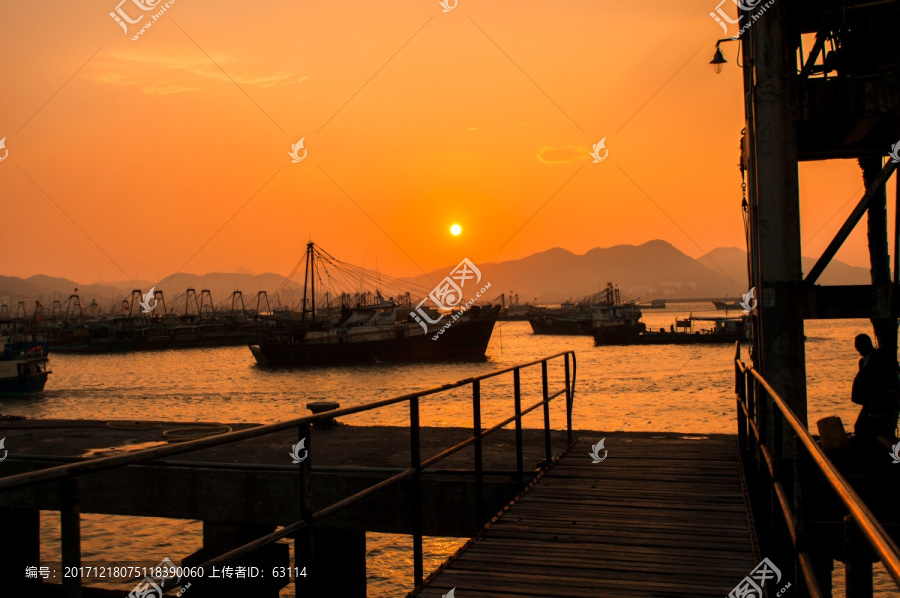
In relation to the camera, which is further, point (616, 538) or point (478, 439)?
point (478, 439)

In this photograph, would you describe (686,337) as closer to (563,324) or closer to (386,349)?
(386,349)

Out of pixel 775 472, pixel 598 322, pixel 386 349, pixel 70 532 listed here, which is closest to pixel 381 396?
pixel 386 349

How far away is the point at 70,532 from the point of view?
218 centimetres

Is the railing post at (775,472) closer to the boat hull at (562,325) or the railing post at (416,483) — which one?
the railing post at (416,483)

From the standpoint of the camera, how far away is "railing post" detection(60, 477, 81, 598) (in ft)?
7.00

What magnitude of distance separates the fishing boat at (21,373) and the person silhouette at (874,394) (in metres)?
50.3

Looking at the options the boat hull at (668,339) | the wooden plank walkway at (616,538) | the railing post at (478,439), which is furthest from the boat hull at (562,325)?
the railing post at (478,439)

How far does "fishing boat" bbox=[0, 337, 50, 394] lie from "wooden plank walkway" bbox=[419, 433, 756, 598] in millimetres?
48744

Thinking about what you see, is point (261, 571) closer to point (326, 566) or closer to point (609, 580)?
point (326, 566)

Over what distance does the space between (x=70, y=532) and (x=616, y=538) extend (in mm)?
3798

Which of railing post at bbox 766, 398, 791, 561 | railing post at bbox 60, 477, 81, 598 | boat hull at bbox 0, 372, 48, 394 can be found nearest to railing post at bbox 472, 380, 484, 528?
railing post at bbox 766, 398, 791, 561

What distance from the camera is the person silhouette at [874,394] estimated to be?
7.92 meters

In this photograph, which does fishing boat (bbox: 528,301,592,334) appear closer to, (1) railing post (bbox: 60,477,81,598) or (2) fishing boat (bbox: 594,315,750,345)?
(2) fishing boat (bbox: 594,315,750,345)

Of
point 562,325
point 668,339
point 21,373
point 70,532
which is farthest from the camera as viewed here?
point 562,325
